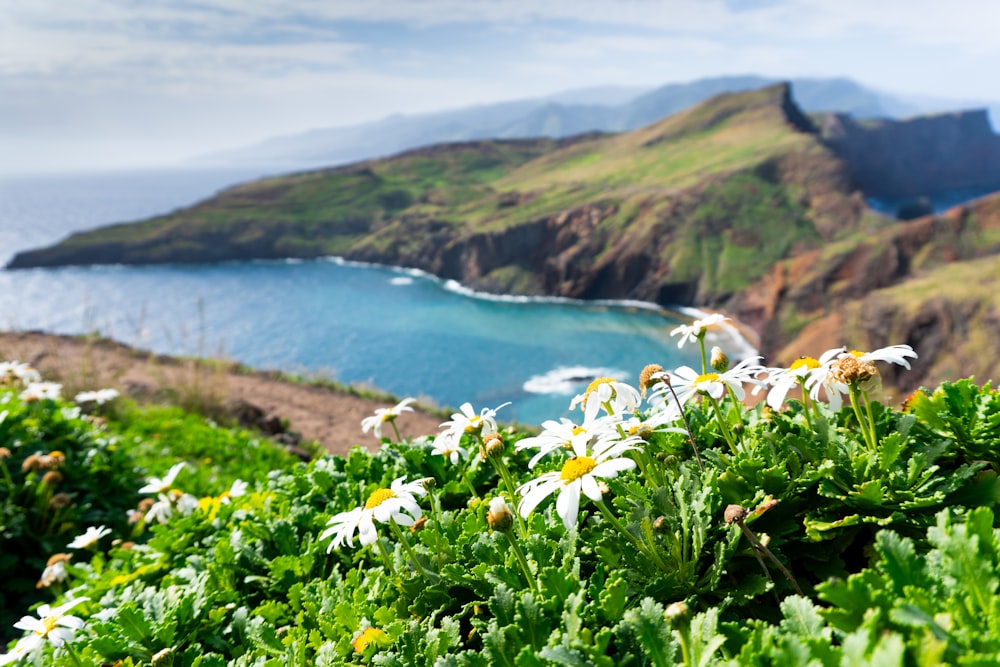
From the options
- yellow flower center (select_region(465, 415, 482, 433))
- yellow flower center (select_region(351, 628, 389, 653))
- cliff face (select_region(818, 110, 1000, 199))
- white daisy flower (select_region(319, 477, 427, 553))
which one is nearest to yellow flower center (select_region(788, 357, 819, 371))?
yellow flower center (select_region(465, 415, 482, 433))

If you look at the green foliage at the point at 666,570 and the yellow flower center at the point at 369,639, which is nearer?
the green foliage at the point at 666,570

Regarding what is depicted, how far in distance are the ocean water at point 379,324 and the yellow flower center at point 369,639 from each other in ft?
97.4

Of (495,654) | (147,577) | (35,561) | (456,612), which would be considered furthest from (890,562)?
(35,561)

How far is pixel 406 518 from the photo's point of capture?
2133 mm

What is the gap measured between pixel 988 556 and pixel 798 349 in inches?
1786

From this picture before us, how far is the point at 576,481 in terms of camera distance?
1.82 m

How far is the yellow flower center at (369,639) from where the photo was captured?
2027 millimetres

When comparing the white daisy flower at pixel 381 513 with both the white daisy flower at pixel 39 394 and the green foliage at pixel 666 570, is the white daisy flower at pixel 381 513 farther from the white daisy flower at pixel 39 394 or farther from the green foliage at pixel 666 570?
the white daisy flower at pixel 39 394

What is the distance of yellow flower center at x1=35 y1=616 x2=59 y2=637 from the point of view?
8.34 feet

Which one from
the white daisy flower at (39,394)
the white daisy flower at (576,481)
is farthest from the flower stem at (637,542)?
the white daisy flower at (39,394)

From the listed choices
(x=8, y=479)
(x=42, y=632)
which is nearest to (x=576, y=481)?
(x=42, y=632)

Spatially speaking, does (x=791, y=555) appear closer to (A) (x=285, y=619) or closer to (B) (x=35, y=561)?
(A) (x=285, y=619)

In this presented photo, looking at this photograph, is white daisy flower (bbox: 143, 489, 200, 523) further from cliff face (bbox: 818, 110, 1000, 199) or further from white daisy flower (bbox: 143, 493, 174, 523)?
cliff face (bbox: 818, 110, 1000, 199)

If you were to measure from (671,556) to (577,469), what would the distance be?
39 centimetres
